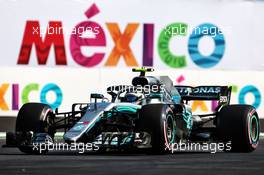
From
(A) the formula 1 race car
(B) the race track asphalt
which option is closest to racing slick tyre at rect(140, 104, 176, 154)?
(A) the formula 1 race car

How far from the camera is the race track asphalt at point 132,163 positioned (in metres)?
12.7

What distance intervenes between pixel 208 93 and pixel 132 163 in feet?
15.4

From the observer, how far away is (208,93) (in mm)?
18359

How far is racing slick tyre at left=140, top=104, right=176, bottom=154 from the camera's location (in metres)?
15.5

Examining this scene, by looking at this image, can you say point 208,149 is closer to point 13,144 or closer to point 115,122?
point 115,122

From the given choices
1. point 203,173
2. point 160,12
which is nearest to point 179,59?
point 160,12

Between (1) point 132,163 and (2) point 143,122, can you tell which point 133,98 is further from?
(1) point 132,163

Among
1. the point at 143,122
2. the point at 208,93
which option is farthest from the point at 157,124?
the point at 208,93

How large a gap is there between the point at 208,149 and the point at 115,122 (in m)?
2.15

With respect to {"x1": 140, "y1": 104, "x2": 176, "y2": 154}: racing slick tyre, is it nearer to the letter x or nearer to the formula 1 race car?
the formula 1 race car

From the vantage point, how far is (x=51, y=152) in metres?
17.0

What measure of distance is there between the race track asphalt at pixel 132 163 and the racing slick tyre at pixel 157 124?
187mm

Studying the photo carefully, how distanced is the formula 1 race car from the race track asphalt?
0.26 m

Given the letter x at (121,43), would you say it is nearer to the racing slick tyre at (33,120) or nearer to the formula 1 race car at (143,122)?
the formula 1 race car at (143,122)
